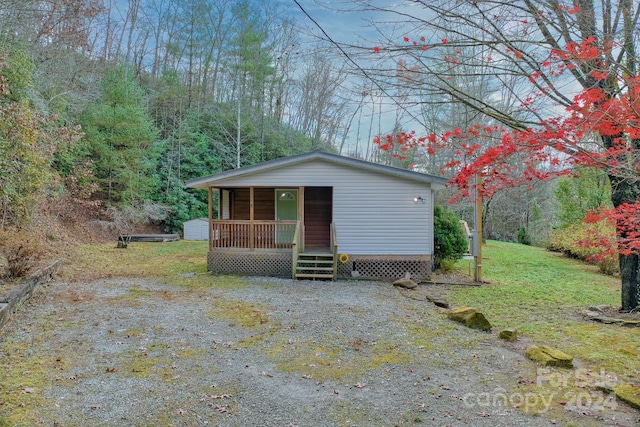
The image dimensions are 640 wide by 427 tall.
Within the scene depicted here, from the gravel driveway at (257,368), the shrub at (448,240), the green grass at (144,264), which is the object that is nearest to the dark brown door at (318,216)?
the shrub at (448,240)

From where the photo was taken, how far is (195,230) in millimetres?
20625

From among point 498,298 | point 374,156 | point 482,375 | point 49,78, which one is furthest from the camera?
point 374,156

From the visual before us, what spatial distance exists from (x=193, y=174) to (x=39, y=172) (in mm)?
12306

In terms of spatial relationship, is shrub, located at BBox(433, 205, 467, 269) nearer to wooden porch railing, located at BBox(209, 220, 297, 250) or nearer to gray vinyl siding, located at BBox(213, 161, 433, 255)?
gray vinyl siding, located at BBox(213, 161, 433, 255)

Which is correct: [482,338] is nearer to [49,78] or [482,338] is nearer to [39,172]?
[39,172]

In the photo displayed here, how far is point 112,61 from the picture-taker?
76.4 ft

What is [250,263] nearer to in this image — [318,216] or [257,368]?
[318,216]

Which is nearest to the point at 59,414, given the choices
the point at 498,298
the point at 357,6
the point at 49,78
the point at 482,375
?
the point at 482,375

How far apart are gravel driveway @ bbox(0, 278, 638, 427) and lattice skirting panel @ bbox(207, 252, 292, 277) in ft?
11.6

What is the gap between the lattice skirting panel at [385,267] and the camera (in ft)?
34.6

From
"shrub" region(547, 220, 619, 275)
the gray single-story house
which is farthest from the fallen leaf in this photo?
"shrub" region(547, 220, 619, 275)

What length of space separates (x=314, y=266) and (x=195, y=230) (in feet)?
40.4

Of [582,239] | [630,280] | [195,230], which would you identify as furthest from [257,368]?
[195,230]

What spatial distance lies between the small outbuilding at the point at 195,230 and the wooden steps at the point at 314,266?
452 inches
